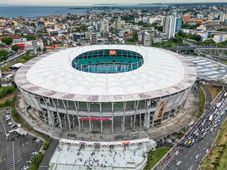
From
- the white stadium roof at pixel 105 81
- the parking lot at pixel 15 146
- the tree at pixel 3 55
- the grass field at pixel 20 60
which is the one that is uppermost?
the white stadium roof at pixel 105 81

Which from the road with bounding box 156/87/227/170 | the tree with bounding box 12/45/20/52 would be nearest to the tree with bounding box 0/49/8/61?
the tree with bounding box 12/45/20/52

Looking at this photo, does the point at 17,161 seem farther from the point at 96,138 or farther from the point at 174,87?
the point at 174,87

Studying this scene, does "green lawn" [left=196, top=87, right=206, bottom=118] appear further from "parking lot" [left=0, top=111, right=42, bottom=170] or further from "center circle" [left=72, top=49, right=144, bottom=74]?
"parking lot" [left=0, top=111, right=42, bottom=170]

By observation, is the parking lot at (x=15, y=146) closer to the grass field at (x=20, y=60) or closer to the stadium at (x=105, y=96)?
the stadium at (x=105, y=96)

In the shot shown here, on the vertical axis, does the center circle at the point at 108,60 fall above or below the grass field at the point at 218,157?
above

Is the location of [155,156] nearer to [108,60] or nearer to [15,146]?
[15,146]

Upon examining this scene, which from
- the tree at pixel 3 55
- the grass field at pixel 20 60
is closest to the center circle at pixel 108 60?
the grass field at pixel 20 60

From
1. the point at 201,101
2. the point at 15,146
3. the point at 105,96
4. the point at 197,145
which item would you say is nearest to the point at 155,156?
the point at 197,145
